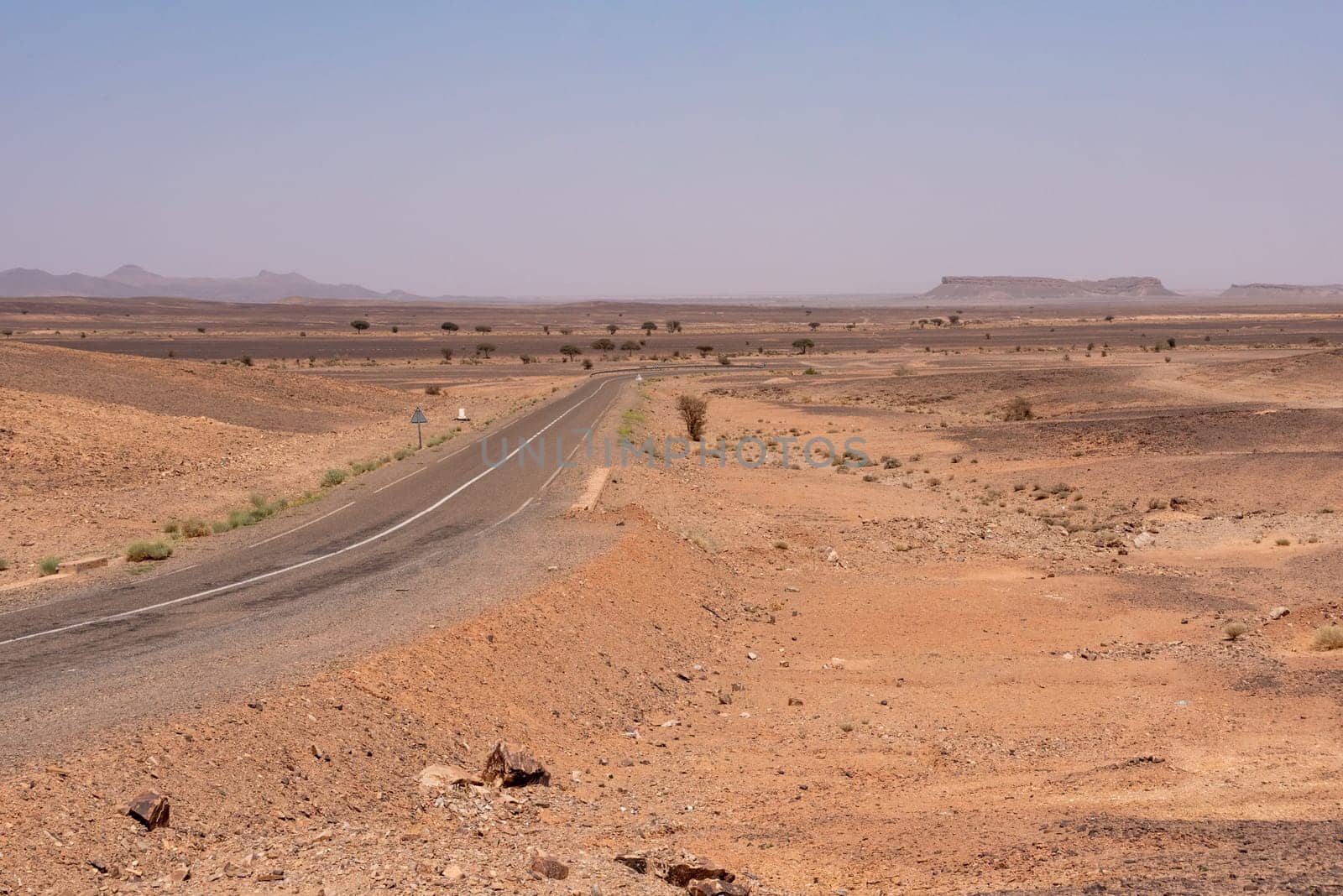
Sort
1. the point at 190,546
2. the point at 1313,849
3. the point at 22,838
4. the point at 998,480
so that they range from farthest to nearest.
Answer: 1. the point at 998,480
2. the point at 190,546
3. the point at 1313,849
4. the point at 22,838

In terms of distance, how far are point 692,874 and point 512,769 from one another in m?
2.55

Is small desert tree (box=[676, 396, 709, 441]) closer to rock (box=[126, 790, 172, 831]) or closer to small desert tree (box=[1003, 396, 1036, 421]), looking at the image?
small desert tree (box=[1003, 396, 1036, 421])

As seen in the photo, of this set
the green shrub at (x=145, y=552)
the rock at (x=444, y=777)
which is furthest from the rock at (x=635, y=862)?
the green shrub at (x=145, y=552)

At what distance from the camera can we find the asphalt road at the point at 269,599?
37.0 feet

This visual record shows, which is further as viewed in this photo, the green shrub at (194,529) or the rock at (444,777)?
the green shrub at (194,529)

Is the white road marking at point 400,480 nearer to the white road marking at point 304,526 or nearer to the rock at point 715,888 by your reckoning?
the white road marking at point 304,526

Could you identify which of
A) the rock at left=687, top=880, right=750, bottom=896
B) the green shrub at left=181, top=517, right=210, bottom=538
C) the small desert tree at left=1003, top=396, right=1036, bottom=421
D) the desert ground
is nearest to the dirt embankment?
the desert ground

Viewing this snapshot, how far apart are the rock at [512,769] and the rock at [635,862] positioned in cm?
189

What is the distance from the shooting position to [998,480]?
3388 centimetres

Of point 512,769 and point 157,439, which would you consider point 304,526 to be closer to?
point 512,769

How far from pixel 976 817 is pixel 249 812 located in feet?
18.5

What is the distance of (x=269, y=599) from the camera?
16078 mm

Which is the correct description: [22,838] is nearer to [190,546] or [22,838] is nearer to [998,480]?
[190,546]

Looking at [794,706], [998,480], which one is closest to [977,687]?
[794,706]
